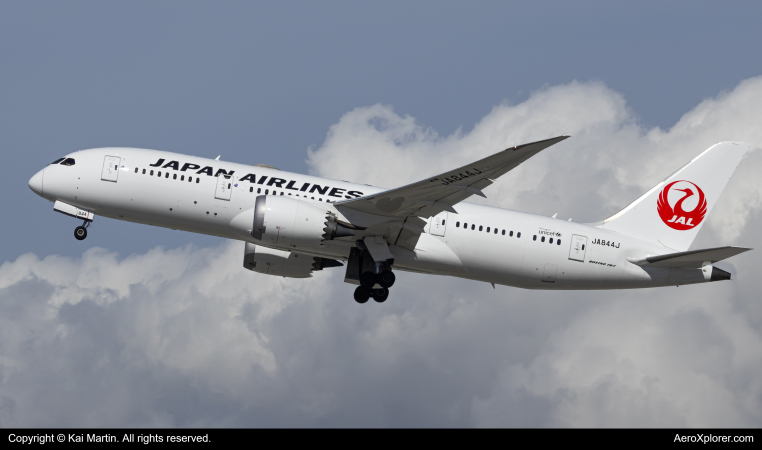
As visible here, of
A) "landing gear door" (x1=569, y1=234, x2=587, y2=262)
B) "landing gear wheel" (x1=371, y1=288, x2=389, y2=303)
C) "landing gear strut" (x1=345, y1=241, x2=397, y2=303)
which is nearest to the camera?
"landing gear strut" (x1=345, y1=241, x2=397, y2=303)

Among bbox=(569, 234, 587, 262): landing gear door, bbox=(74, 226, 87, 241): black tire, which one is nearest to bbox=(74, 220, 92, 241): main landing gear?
bbox=(74, 226, 87, 241): black tire

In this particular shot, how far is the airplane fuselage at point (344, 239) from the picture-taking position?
34.3m

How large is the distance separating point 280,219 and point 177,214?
461cm

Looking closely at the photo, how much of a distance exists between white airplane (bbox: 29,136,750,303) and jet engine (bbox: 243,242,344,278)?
66.3 inches

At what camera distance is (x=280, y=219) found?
109 ft

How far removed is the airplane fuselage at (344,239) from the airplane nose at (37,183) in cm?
16

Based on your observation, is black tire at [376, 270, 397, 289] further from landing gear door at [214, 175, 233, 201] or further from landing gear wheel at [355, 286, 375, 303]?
landing gear door at [214, 175, 233, 201]

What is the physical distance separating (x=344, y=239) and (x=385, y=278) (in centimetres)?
261

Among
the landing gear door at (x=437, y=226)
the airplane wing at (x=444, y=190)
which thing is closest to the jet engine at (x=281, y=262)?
the landing gear door at (x=437, y=226)

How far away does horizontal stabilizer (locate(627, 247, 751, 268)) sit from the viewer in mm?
33875

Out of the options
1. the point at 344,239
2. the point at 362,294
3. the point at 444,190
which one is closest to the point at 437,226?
the point at 444,190

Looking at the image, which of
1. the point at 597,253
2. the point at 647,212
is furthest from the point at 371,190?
the point at 647,212

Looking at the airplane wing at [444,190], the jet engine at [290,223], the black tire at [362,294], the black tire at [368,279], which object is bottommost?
the black tire at [362,294]

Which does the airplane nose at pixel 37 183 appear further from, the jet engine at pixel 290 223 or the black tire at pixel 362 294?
the black tire at pixel 362 294
